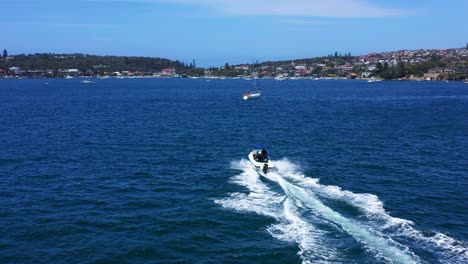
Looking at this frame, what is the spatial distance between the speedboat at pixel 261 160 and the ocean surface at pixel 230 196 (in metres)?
1.24

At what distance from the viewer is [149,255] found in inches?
1212

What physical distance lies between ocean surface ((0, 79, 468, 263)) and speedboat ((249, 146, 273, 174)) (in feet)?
4.07

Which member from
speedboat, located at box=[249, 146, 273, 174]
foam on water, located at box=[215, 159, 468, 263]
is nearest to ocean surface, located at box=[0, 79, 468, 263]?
foam on water, located at box=[215, 159, 468, 263]

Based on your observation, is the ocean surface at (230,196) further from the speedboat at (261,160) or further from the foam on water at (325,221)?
the speedboat at (261,160)

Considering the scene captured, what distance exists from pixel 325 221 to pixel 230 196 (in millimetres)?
10895

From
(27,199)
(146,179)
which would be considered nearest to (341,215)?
(146,179)

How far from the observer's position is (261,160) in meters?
52.8

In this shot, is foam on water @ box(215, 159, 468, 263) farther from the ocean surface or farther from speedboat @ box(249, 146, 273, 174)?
speedboat @ box(249, 146, 273, 174)

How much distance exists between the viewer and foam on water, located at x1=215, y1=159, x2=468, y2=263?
2989 centimetres

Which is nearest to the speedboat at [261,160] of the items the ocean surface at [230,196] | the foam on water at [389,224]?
the ocean surface at [230,196]

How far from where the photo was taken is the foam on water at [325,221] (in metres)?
29.9

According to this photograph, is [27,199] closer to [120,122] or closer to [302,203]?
[302,203]

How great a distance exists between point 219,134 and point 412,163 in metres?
35.3

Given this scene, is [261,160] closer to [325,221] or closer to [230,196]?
[230,196]
